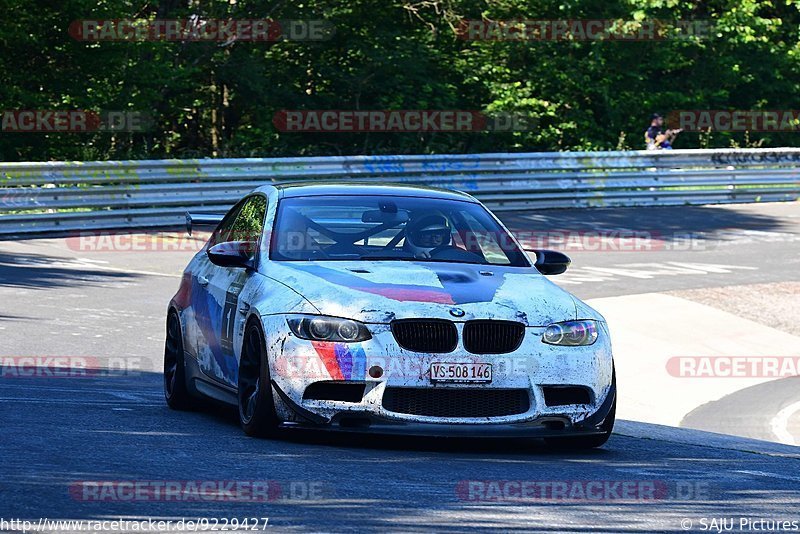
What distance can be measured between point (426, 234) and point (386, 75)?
26461 millimetres

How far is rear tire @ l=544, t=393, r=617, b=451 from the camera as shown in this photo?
856 centimetres

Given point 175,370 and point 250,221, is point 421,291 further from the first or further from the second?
point 175,370

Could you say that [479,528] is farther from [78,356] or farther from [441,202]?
[78,356]

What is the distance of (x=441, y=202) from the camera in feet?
32.1

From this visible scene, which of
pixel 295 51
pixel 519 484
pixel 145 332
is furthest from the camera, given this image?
pixel 295 51

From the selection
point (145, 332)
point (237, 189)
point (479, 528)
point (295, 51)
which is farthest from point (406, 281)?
point (295, 51)

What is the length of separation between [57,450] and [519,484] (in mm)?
2316

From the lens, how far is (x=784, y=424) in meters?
13.2

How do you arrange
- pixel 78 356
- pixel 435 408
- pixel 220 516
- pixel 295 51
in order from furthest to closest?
pixel 295 51
pixel 78 356
pixel 435 408
pixel 220 516

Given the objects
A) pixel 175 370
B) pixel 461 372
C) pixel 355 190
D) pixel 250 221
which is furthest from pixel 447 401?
pixel 175 370

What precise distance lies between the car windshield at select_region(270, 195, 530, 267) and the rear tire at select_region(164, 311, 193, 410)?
1311 millimetres

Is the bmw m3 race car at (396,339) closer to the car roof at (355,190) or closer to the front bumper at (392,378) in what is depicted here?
the front bumper at (392,378)

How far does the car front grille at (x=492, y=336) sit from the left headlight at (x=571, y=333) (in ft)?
0.55

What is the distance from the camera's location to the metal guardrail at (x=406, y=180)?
76.8ft
